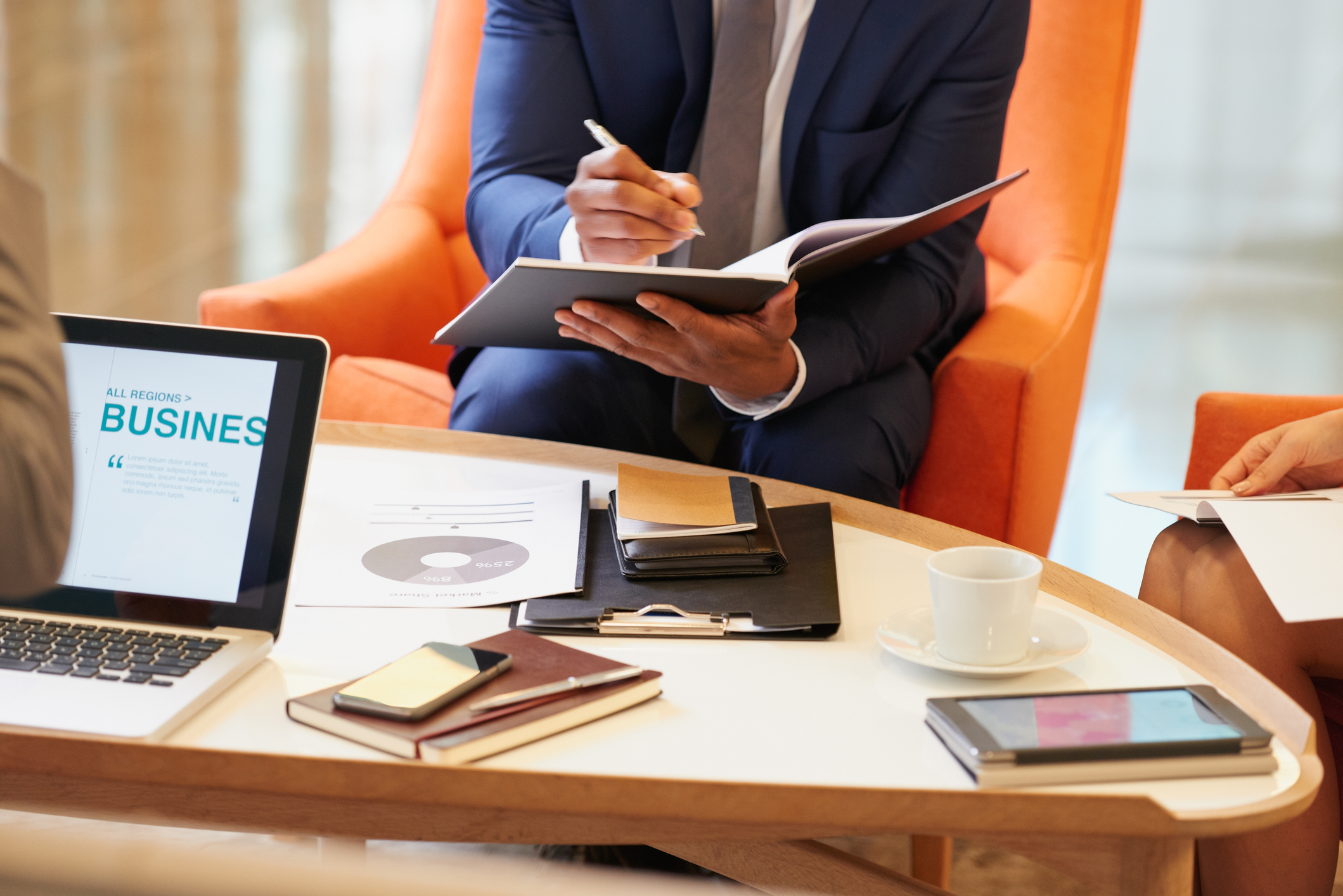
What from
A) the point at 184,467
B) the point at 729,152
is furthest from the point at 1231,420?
the point at 184,467

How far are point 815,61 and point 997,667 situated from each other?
3.06 ft

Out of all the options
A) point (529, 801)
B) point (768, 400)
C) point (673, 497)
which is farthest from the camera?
point (768, 400)

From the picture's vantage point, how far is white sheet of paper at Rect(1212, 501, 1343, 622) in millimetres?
762

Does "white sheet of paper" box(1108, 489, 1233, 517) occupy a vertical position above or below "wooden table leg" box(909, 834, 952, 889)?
above

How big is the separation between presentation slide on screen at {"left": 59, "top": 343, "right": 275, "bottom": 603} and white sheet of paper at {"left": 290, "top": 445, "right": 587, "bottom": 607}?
6 cm

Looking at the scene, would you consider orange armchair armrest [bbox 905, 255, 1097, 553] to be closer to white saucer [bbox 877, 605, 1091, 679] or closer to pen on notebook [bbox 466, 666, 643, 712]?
white saucer [bbox 877, 605, 1091, 679]

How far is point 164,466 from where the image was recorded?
30.8 inches

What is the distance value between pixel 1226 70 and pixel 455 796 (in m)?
4.96

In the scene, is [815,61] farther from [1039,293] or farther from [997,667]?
[997,667]

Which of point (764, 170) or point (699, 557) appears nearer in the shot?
point (699, 557)

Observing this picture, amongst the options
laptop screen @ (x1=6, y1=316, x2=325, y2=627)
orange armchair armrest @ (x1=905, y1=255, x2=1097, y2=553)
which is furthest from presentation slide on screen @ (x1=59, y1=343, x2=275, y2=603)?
orange armchair armrest @ (x1=905, y1=255, x2=1097, y2=553)

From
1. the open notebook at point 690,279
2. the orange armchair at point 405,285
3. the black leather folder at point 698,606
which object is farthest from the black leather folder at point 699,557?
the orange armchair at point 405,285

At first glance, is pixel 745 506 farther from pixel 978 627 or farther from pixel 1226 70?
pixel 1226 70

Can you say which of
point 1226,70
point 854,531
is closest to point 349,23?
point 1226,70
